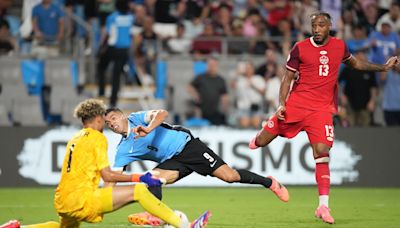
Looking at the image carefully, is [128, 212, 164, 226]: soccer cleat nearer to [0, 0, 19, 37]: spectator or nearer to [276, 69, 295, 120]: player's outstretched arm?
[276, 69, 295, 120]: player's outstretched arm

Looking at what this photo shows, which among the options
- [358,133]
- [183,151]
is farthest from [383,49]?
[183,151]

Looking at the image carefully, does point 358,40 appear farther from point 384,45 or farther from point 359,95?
point 359,95

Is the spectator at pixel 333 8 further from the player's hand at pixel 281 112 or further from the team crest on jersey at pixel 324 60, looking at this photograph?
the player's hand at pixel 281 112

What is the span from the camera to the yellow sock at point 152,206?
8500 millimetres

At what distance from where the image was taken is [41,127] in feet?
54.3

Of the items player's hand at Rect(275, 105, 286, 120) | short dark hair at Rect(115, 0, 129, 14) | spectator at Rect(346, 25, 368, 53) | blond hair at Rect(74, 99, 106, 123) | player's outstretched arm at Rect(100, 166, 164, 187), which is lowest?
player's outstretched arm at Rect(100, 166, 164, 187)

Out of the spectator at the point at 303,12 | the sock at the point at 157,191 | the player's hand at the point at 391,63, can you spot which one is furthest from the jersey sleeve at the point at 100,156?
the spectator at the point at 303,12

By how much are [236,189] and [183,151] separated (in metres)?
5.84

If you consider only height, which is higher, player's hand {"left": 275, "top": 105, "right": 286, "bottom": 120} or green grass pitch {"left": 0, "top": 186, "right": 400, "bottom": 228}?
player's hand {"left": 275, "top": 105, "right": 286, "bottom": 120}

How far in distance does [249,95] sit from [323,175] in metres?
7.22

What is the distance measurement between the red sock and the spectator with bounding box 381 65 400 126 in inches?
282

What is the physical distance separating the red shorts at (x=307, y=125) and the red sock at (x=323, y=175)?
21 cm

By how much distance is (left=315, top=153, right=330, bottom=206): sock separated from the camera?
1079 cm

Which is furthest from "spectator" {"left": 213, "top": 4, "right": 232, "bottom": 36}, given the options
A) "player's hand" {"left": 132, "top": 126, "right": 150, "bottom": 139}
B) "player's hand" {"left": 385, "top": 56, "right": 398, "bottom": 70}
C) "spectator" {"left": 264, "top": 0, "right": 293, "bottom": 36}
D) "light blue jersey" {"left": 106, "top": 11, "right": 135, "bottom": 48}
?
"player's hand" {"left": 132, "top": 126, "right": 150, "bottom": 139}
